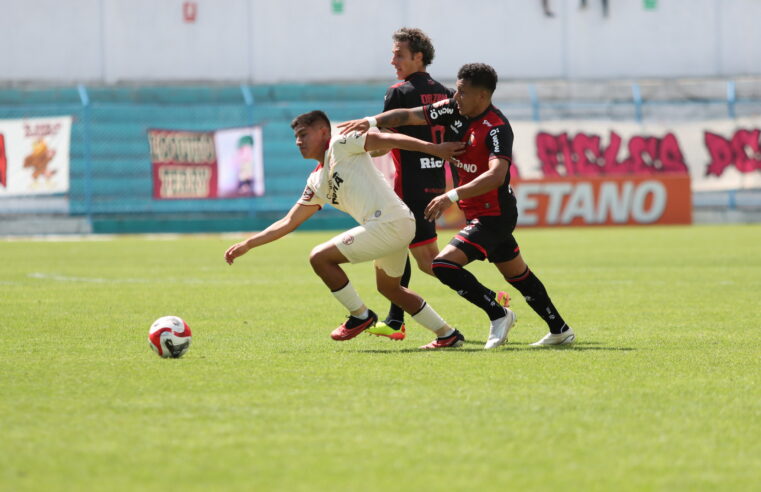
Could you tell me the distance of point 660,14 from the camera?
34719 mm

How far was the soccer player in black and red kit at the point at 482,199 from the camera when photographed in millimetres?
7230

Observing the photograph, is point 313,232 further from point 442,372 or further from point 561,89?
point 442,372

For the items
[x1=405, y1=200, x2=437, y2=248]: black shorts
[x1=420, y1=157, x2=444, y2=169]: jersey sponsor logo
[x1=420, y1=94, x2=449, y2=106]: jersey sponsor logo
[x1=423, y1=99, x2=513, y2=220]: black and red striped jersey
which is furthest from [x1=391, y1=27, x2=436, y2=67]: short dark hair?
[x1=405, y1=200, x2=437, y2=248]: black shorts

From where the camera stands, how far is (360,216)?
7.47m

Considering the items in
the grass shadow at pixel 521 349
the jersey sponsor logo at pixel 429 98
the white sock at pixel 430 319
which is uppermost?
the jersey sponsor logo at pixel 429 98

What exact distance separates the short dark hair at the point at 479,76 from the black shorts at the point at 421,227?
4.08ft

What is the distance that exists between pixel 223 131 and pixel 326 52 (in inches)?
339

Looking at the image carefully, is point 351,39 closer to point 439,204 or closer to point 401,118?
point 401,118

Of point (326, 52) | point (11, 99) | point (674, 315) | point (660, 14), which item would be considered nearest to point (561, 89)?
point (660, 14)

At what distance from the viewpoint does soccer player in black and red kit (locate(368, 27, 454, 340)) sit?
8219 millimetres

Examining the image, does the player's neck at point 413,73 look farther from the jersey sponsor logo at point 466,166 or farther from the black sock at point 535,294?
the black sock at point 535,294

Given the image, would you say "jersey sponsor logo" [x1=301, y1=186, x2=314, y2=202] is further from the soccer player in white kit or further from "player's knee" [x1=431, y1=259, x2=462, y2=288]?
"player's knee" [x1=431, y1=259, x2=462, y2=288]

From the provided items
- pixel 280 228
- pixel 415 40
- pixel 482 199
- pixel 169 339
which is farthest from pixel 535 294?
pixel 169 339

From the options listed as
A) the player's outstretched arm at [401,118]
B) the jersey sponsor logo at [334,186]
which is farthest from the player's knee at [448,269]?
the player's outstretched arm at [401,118]
